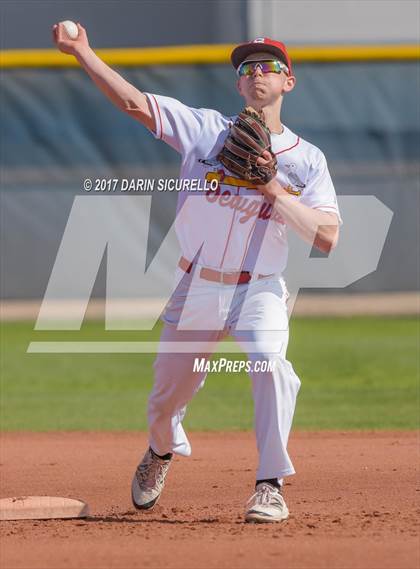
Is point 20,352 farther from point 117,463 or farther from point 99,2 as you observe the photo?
point 99,2

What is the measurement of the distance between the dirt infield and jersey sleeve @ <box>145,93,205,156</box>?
4.86ft

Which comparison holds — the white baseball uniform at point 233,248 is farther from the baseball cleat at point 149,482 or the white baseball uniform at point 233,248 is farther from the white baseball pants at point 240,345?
the baseball cleat at point 149,482

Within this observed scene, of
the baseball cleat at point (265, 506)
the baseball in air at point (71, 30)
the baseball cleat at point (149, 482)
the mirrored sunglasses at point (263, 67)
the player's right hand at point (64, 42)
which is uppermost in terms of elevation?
the mirrored sunglasses at point (263, 67)

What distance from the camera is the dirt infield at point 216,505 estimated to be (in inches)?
144

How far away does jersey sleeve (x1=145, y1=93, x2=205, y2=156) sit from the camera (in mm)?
4301

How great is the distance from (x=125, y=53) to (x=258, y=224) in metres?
6.28

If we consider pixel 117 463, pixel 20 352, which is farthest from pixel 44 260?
pixel 117 463

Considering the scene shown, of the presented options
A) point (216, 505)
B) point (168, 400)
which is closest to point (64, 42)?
point (168, 400)

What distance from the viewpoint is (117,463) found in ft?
20.3

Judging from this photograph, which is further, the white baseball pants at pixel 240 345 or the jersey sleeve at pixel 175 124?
the jersey sleeve at pixel 175 124

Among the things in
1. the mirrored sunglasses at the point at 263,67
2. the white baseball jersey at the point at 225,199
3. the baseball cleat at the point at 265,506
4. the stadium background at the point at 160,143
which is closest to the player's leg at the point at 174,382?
the white baseball jersey at the point at 225,199

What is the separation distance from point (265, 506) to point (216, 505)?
2.47 ft

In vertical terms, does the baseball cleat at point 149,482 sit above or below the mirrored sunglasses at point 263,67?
below

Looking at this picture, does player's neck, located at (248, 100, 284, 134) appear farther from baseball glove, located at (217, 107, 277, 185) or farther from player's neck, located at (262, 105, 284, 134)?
baseball glove, located at (217, 107, 277, 185)
